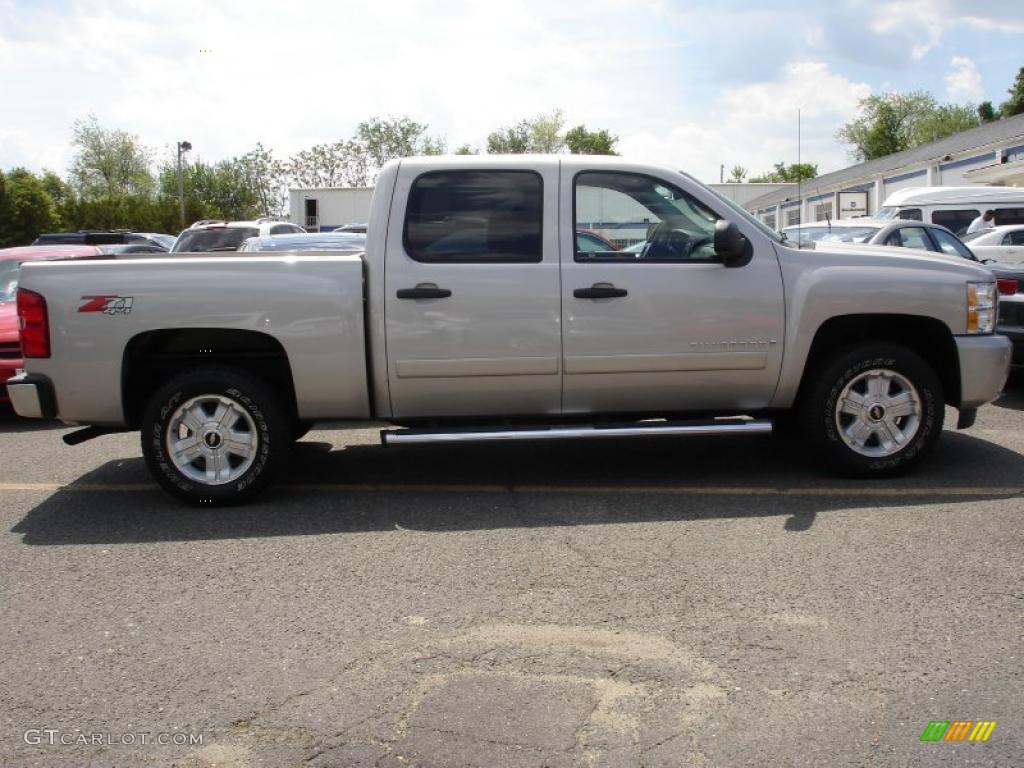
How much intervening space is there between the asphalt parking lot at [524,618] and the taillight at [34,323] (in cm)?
100

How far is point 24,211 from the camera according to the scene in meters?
45.8

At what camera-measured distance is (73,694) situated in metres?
3.59

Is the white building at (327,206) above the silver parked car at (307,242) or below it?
above

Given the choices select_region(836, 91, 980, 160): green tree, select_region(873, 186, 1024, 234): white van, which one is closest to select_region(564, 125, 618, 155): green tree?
select_region(836, 91, 980, 160): green tree

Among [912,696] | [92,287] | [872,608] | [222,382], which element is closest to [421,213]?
[222,382]

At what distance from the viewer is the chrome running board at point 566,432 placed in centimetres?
593

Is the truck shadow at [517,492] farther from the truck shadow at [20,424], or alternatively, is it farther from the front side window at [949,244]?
the front side window at [949,244]

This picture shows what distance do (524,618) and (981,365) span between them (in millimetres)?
3659

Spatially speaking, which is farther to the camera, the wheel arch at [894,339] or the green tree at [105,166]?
the green tree at [105,166]

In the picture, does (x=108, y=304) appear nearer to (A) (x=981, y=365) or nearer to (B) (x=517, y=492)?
(B) (x=517, y=492)

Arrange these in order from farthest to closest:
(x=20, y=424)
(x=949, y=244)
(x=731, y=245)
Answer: (x=949, y=244) < (x=20, y=424) < (x=731, y=245)

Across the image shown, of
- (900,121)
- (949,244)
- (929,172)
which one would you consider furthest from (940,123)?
(949,244)

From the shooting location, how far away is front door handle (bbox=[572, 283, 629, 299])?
19.3ft

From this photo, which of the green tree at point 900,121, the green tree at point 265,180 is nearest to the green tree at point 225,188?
the green tree at point 265,180
